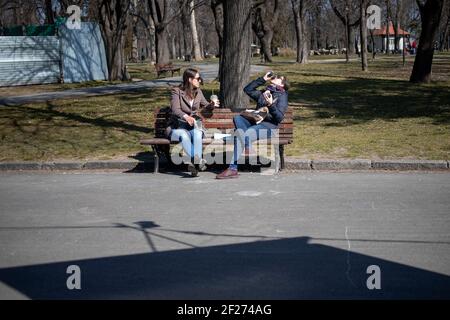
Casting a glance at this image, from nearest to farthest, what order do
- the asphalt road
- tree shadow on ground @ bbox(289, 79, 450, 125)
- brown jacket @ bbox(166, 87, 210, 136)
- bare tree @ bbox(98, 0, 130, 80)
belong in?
the asphalt road < brown jacket @ bbox(166, 87, 210, 136) < tree shadow on ground @ bbox(289, 79, 450, 125) < bare tree @ bbox(98, 0, 130, 80)

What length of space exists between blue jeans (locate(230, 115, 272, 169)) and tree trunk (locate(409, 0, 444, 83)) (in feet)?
49.2

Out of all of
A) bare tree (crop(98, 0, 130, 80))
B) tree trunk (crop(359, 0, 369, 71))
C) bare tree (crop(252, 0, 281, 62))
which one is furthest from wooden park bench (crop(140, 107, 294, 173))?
bare tree (crop(252, 0, 281, 62))

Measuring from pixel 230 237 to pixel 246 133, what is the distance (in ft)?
12.6

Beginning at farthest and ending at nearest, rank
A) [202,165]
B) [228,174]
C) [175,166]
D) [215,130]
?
[215,130]
[175,166]
[202,165]
[228,174]

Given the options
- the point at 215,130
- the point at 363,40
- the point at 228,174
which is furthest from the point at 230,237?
the point at 363,40

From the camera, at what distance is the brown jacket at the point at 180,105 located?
9.90 m

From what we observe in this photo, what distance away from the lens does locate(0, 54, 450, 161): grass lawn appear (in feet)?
35.5

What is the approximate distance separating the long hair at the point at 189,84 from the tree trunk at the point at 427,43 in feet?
50.0

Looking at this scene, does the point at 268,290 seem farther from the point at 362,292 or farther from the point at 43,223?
the point at 43,223

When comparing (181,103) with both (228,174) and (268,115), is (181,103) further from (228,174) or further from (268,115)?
(228,174)

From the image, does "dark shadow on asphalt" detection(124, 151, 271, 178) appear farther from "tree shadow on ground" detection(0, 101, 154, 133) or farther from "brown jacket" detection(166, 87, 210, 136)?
"tree shadow on ground" detection(0, 101, 154, 133)

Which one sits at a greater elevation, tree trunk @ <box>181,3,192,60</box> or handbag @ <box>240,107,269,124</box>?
tree trunk @ <box>181,3,192,60</box>

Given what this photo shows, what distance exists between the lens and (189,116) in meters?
9.88

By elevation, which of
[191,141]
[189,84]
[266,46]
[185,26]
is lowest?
[191,141]
